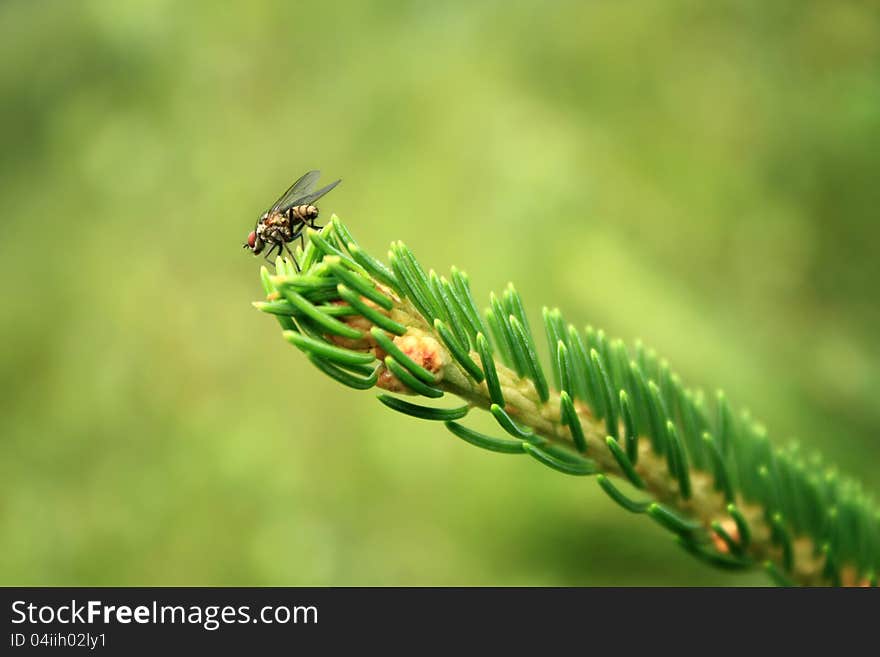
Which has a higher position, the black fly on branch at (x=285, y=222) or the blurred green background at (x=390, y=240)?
the blurred green background at (x=390, y=240)

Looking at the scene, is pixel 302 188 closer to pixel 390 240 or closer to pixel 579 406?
pixel 579 406

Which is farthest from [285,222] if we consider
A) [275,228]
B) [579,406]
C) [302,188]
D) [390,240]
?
[390,240]

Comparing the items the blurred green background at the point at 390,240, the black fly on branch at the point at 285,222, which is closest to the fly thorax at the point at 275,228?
the black fly on branch at the point at 285,222

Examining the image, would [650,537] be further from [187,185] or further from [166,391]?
[187,185]

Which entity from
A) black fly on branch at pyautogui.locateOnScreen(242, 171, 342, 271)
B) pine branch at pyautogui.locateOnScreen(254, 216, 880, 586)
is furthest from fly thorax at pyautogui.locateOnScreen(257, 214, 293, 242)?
pine branch at pyautogui.locateOnScreen(254, 216, 880, 586)

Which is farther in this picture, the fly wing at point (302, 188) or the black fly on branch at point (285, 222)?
the fly wing at point (302, 188)

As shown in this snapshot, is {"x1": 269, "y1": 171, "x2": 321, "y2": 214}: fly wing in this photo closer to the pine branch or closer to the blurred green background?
the pine branch

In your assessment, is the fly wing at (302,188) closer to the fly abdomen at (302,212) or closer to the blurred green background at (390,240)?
the fly abdomen at (302,212)
